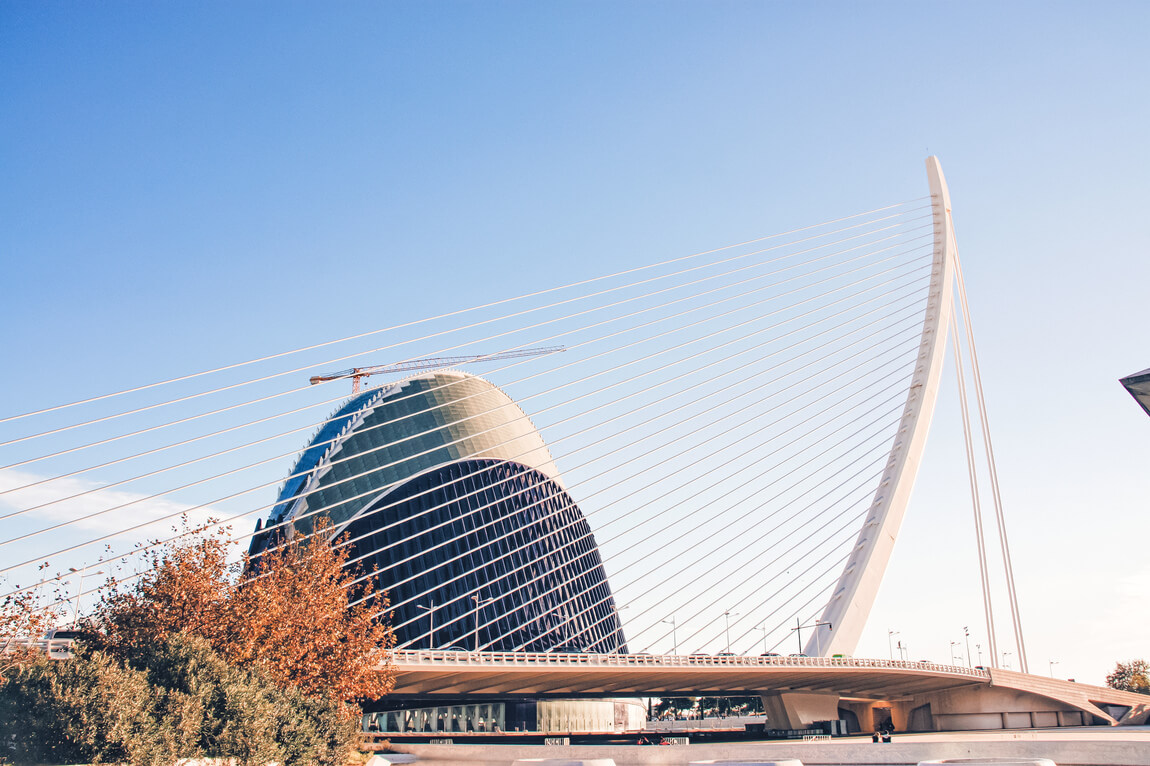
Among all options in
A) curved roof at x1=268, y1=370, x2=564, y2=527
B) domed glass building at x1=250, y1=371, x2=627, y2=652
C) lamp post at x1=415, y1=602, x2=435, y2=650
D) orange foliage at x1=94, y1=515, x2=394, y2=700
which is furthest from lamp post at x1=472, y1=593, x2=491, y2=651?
orange foliage at x1=94, y1=515, x2=394, y2=700

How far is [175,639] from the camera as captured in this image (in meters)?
19.0

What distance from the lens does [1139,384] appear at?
14.8m

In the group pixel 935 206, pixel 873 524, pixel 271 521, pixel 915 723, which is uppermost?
pixel 935 206

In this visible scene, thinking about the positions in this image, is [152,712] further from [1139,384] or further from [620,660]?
[620,660]

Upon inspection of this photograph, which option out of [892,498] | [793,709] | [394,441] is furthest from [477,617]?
[892,498]

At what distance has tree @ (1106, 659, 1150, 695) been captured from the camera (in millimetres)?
101800

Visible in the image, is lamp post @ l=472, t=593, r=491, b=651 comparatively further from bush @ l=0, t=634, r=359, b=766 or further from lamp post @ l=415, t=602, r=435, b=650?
bush @ l=0, t=634, r=359, b=766

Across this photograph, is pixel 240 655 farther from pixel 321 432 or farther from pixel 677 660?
pixel 321 432

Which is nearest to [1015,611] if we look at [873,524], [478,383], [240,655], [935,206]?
[873,524]

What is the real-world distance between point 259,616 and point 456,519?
39.1 m

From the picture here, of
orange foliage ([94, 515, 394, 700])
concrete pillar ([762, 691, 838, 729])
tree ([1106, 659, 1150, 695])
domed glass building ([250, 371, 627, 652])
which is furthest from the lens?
tree ([1106, 659, 1150, 695])

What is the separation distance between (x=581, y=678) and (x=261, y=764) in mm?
28514

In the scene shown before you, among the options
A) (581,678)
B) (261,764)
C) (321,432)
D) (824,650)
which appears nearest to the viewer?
(261,764)

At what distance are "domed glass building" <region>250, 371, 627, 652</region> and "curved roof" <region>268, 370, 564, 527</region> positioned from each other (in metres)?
0.13
